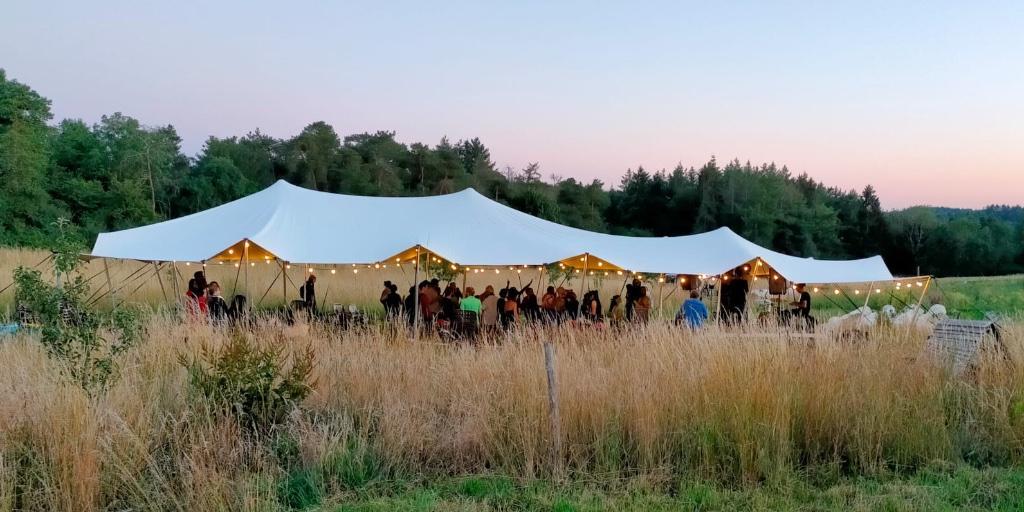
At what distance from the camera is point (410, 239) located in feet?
45.1

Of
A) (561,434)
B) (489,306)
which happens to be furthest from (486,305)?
(561,434)

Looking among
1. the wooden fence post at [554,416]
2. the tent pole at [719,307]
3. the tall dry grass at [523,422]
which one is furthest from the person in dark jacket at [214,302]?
the tent pole at [719,307]

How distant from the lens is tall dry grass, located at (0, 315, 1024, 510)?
4.57 metres

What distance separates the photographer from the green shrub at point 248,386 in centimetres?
549

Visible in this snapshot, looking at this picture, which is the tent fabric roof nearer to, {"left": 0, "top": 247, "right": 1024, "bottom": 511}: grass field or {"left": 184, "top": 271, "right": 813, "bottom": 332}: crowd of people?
{"left": 184, "top": 271, "right": 813, "bottom": 332}: crowd of people

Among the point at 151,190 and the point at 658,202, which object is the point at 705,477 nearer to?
the point at 151,190

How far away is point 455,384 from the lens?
6285 millimetres

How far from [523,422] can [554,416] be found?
0.23 metres

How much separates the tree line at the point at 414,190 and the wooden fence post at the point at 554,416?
942 inches

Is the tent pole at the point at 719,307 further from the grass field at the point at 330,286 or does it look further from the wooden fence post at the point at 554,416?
the wooden fence post at the point at 554,416

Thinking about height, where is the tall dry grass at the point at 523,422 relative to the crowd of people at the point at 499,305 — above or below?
below

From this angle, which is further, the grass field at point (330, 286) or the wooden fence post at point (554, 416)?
the grass field at point (330, 286)

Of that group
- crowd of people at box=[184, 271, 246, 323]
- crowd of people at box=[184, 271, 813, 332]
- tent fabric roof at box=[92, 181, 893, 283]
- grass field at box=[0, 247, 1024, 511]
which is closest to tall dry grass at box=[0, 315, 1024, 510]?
grass field at box=[0, 247, 1024, 511]

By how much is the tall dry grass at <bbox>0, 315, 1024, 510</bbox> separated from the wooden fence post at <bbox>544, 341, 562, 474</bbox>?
0.12 ft
